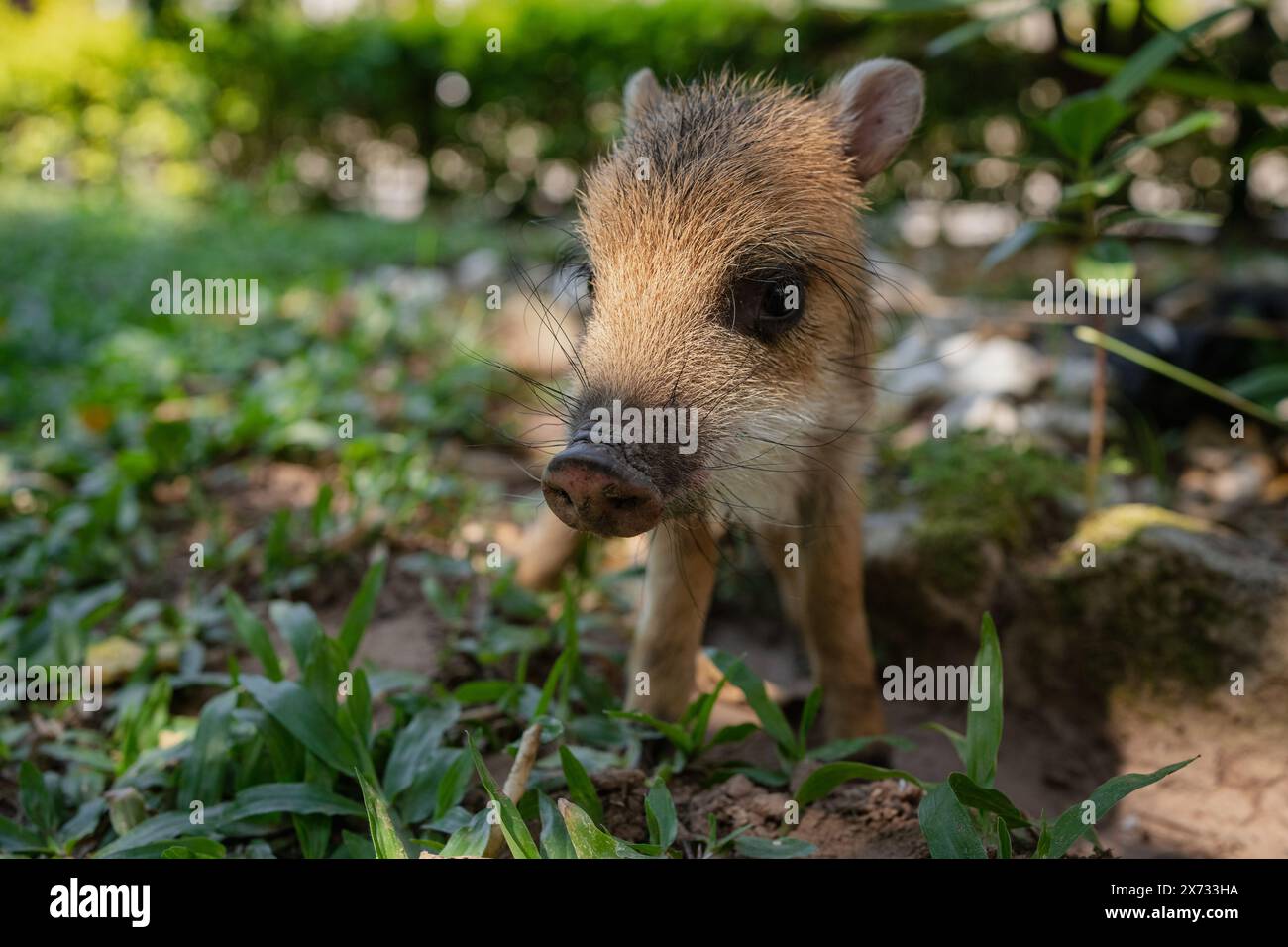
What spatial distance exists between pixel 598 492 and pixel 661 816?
2.76ft

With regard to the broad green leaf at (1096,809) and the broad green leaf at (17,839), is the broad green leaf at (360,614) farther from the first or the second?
the broad green leaf at (1096,809)

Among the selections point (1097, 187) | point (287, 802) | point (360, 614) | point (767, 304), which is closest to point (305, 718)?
point (287, 802)

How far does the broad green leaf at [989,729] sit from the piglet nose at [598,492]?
98 centimetres

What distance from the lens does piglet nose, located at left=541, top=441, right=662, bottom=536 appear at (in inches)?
87.4

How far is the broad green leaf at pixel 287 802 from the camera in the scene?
2625 mm

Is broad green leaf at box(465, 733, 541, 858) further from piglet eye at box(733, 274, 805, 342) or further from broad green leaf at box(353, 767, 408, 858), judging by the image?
piglet eye at box(733, 274, 805, 342)

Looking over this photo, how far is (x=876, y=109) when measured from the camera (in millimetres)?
3287

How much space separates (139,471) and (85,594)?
816 mm

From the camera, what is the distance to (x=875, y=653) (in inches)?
163

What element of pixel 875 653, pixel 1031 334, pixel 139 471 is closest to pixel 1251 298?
pixel 1031 334
